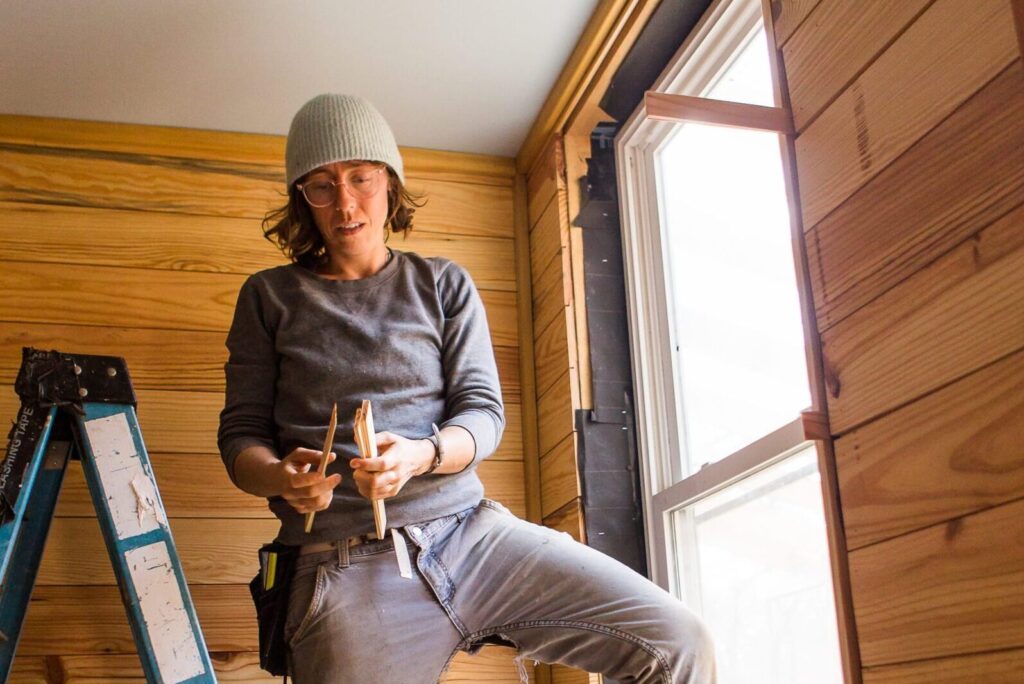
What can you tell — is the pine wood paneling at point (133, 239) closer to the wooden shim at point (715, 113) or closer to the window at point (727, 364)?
the window at point (727, 364)

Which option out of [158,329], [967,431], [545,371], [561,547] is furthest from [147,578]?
[967,431]

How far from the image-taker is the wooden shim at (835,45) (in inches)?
46.0

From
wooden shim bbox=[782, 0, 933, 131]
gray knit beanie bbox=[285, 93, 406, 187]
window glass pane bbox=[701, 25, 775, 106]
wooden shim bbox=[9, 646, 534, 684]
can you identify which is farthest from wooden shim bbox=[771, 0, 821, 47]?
wooden shim bbox=[9, 646, 534, 684]

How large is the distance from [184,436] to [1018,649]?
1.66 meters

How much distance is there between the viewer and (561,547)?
1.48 m

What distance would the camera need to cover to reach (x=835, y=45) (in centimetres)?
127

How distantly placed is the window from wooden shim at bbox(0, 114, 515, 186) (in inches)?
16.0

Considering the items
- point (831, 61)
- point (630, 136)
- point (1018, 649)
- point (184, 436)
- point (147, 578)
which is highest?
point (630, 136)

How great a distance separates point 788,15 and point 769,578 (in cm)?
85

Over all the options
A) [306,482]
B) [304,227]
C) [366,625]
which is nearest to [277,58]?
[304,227]

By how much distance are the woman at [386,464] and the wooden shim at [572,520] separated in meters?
0.47

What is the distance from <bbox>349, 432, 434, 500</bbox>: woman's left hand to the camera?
132cm

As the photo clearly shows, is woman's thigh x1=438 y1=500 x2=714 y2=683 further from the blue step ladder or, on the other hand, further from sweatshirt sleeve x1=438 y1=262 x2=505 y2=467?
the blue step ladder

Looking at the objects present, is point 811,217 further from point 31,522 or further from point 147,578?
point 31,522
